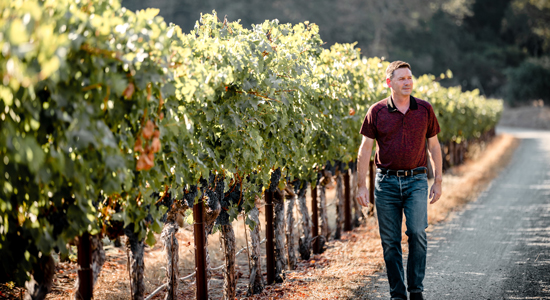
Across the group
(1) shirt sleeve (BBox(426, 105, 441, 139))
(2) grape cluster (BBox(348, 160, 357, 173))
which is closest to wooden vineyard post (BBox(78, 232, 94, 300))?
(1) shirt sleeve (BBox(426, 105, 441, 139))

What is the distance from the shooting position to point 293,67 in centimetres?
478

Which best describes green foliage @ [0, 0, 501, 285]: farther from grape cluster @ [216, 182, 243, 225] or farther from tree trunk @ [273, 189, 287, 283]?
tree trunk @ [273, 189, 287, 283]

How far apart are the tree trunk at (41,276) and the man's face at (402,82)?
110 inches

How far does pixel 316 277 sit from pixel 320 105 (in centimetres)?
198

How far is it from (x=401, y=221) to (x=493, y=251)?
3.02 metres

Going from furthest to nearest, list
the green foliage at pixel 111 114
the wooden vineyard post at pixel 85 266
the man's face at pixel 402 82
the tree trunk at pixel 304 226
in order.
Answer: the tree trunk at pixel 304 226 → the man's face at pixel 402 82 → the wooden vineyard post at pixel 85 266 → the green foliage at pixel 111 114

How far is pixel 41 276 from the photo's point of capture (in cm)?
307

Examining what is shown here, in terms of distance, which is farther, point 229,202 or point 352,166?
point 352,166

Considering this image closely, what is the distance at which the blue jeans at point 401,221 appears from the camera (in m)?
4.11

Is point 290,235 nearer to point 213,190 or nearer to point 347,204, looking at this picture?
point 213,190

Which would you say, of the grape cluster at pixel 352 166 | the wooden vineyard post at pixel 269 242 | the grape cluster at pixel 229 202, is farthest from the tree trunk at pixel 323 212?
the grape cluster at pixel 229 202

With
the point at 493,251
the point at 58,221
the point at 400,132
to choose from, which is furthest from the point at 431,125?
the point at 493,251

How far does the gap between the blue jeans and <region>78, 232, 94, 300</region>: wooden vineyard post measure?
2.28 meters

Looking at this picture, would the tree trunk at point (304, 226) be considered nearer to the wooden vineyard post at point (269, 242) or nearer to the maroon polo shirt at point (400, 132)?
the wooden vineyard post at point (269, 242)
